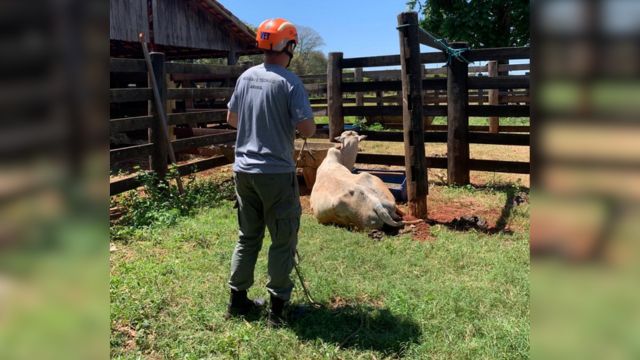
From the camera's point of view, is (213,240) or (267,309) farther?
(213,240)

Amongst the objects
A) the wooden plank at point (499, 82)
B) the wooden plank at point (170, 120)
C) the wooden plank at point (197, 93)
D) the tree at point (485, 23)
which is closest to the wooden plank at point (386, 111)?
the wooden plank at point (499, 82)

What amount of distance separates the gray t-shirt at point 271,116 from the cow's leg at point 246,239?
0.79 ft

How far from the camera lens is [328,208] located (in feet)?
19.6

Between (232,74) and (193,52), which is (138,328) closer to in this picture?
(232,74)

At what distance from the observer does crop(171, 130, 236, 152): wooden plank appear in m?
7.84

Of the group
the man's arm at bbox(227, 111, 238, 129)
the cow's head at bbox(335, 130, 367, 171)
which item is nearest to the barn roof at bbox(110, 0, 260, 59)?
the cow's head at bbox(335, 130, 367, 171)

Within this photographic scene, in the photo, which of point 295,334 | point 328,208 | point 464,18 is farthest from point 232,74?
point 464,18

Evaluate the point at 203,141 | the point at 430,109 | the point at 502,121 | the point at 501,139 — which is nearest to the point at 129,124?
the point at 203,141

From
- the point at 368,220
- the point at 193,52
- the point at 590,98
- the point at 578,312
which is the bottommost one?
the point at 368,220

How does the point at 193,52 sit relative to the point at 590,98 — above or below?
above

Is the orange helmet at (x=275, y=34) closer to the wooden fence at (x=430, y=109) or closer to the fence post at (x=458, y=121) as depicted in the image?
the wooden fence at (x=430, y=109)

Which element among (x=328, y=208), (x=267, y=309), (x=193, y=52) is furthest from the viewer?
(x=193, y=52)

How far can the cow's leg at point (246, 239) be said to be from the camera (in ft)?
12.3

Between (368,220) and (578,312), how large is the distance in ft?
16.9
